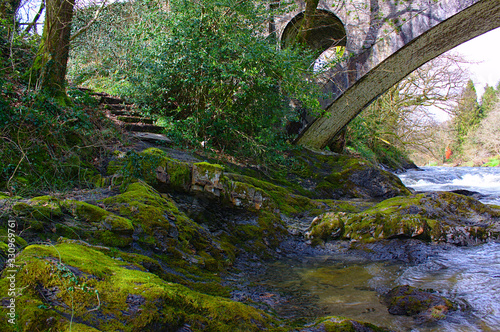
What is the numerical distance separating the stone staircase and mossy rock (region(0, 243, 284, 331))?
594 centimetres

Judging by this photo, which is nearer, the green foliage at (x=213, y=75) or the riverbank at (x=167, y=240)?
the riverbank at (x=167, y=240)

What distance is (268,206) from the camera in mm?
6191

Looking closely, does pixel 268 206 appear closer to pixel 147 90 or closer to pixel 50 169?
pixel 50 169

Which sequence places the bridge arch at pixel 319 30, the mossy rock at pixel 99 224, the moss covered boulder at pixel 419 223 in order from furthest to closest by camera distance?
the bridge arch at pixel 319 30, the moss covered boulder at pixel 419 223, the mossy rock at pixel 99 224

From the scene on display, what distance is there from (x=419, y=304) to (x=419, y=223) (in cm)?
257

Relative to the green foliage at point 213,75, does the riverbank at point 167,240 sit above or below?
below

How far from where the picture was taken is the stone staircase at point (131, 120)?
823cm

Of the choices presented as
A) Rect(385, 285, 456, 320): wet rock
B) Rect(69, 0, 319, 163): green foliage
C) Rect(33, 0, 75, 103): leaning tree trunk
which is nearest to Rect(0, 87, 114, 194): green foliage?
Rect(33, 0, 75, 103): leaning tree trunk

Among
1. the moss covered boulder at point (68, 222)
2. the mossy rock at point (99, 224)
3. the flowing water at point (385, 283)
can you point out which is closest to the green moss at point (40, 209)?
the moss covered boulder at point (68, 222)

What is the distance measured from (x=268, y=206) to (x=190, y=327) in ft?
13.3

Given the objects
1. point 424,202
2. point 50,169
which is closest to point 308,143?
point 424,202

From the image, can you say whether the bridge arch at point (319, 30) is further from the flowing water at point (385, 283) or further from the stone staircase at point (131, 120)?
the flowing water at point (385, 283)

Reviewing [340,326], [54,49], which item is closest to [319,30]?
[54,49]

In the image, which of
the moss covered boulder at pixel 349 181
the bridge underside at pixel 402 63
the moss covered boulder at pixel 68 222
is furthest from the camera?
the bridge underside at pixel 402 63
